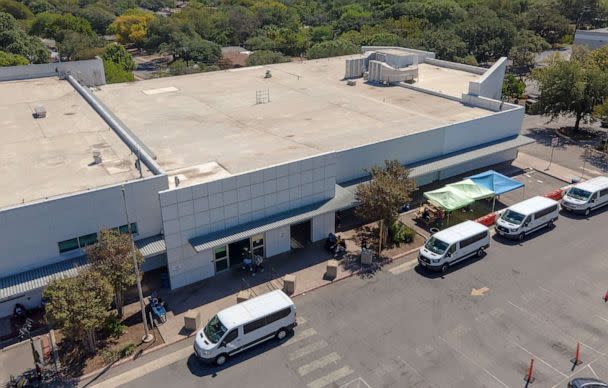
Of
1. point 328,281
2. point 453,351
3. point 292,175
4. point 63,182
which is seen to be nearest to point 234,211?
point 292,175

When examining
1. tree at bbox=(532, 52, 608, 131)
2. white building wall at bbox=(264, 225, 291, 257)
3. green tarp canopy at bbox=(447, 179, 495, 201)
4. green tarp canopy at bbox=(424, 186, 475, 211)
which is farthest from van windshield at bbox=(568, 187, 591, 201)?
white building wall at bbox=(264, 225, 291, 257)

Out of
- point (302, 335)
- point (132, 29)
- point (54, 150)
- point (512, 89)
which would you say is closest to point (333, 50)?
point (512, 89)

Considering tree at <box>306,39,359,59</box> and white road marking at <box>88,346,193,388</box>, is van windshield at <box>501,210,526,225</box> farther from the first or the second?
tree at <box>306,39,359,59</box>

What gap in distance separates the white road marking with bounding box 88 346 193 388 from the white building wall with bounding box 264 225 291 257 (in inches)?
357

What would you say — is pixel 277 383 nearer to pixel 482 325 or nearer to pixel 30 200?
pixel 482 325

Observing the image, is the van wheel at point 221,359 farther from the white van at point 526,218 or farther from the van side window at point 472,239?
the white van at point 526,218

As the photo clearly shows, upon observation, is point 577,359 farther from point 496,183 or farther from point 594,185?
point 594,185

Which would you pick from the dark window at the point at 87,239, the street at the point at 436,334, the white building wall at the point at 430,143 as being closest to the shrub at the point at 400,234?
the street at the point at 436,334

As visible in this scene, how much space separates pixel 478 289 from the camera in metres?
29.0

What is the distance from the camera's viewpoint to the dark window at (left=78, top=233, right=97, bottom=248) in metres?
26.9

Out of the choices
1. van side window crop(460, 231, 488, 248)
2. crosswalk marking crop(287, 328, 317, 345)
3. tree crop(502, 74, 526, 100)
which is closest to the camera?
crosswalk marking crop(287, 328, 317, 345)

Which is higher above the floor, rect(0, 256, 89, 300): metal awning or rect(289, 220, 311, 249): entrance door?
rect(0, 256, 89, 300): metal awning

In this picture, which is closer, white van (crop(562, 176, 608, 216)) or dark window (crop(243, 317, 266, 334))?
dark window (crop(243, 317, 266, 334))

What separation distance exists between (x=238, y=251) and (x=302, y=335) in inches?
310
